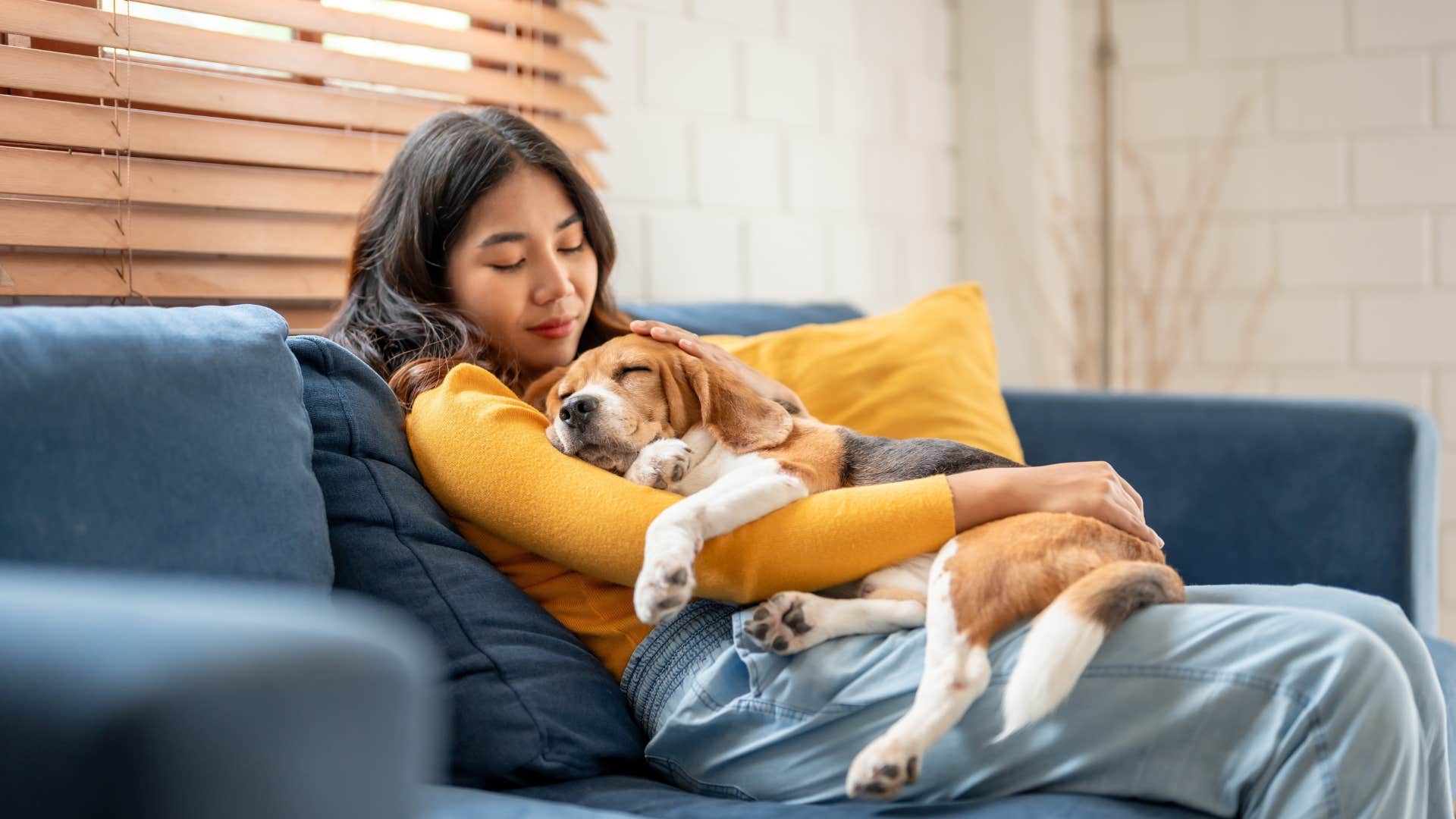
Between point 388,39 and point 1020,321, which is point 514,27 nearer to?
point 388,39

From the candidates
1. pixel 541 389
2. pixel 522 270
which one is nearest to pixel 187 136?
pixel 522 270

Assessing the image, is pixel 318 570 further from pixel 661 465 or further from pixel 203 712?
pixel 203 712

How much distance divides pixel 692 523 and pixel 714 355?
18.9 inches

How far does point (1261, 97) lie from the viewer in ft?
11.7

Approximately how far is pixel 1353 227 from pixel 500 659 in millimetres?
3027

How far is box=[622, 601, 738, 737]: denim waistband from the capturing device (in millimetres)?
1396

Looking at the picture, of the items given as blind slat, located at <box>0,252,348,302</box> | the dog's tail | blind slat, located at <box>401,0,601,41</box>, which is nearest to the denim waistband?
the dog's tail

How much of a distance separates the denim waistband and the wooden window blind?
91cm

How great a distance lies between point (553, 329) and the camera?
5.95 feet

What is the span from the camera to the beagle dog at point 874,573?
115cm

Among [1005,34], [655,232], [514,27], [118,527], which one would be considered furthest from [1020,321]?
[118,527]

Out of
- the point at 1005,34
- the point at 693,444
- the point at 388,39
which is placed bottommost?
the point at 693,444

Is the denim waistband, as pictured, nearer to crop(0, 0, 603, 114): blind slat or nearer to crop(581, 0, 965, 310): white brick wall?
crop(0, 0, 603, 114): blind slat

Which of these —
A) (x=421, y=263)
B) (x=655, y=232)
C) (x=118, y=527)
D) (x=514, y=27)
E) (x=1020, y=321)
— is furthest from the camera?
(x=1020, y=321)
